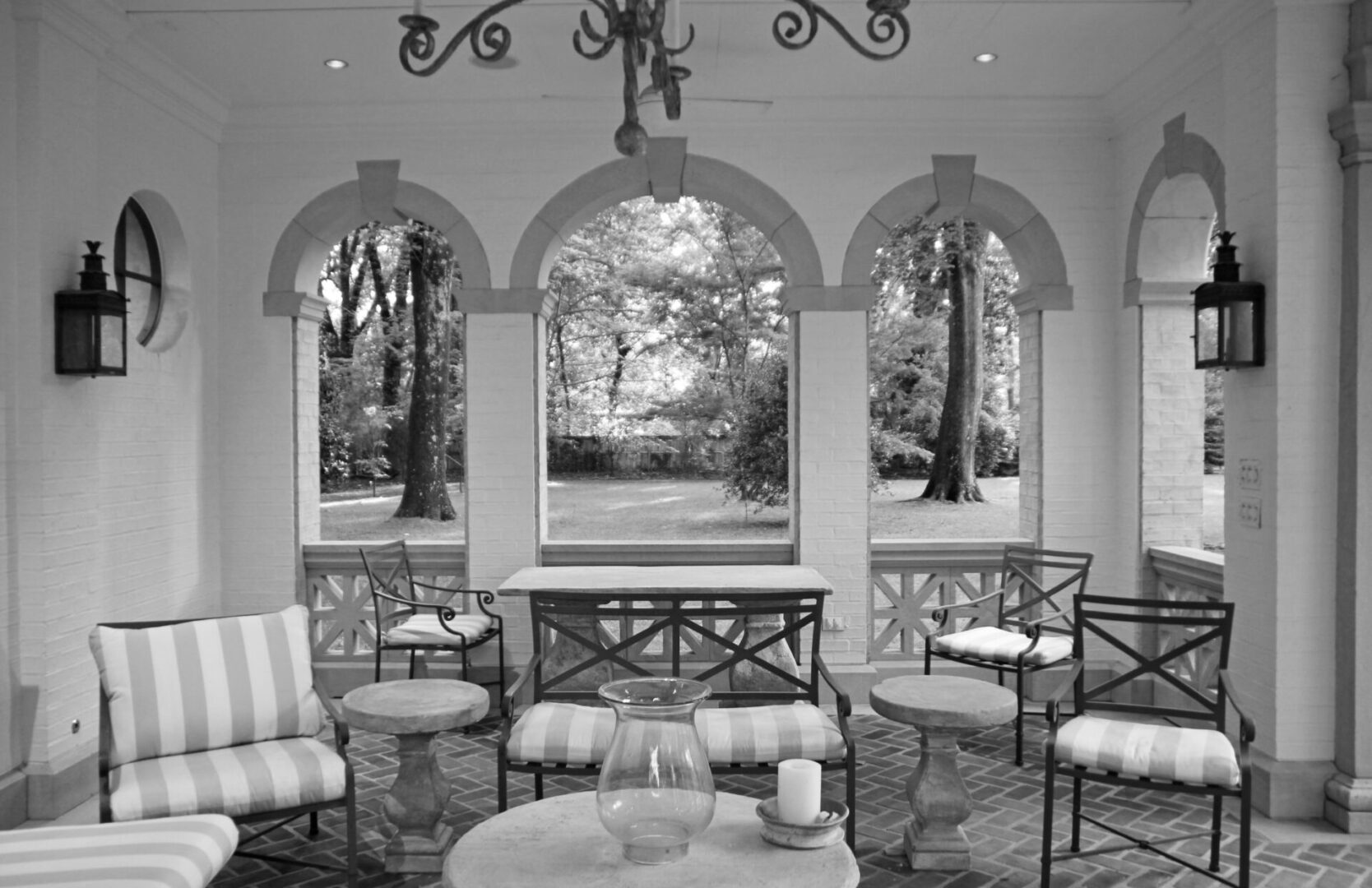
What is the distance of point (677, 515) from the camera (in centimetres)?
1253

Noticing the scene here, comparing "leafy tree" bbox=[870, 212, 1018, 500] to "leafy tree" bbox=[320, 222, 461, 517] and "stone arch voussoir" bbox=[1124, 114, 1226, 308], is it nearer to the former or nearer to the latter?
"leafy tree" bbox=[320, 222, 461, 517]

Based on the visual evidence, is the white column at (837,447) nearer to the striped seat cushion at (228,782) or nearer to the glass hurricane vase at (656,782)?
the striped seat cushion at (228,782)

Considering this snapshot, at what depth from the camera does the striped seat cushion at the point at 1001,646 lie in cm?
499

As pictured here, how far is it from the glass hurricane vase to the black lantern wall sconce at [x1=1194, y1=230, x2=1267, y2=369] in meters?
3.13

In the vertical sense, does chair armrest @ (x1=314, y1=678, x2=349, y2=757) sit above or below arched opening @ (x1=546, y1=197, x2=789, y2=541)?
below

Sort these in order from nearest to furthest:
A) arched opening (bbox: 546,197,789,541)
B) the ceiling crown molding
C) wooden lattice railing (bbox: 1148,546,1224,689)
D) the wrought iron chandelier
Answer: the wrought iron chandelier → the ceiling crown molding → wooden lattice railing (bbox: 1148,546,1224,689) → arched opening (bbox: 546,197,789,541)

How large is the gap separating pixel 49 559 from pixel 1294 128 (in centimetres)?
552

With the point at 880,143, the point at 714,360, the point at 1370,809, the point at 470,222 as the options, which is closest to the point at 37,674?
the point at 470,222

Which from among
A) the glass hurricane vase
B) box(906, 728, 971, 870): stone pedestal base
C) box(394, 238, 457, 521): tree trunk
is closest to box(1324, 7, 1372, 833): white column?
box(906, 728, 971, 870): stone pedestal base

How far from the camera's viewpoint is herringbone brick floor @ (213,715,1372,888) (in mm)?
3701

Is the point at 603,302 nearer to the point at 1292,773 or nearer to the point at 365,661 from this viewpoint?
the point at 365,661

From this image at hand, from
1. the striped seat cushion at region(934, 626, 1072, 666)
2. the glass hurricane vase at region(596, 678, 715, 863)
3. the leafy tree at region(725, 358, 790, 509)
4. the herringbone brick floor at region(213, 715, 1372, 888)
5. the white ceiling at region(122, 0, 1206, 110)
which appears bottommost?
the herringbone brick floor at region(213, 715, 1372, 888)

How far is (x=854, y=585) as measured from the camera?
6.13 meters

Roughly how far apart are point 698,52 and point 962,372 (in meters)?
7.73
